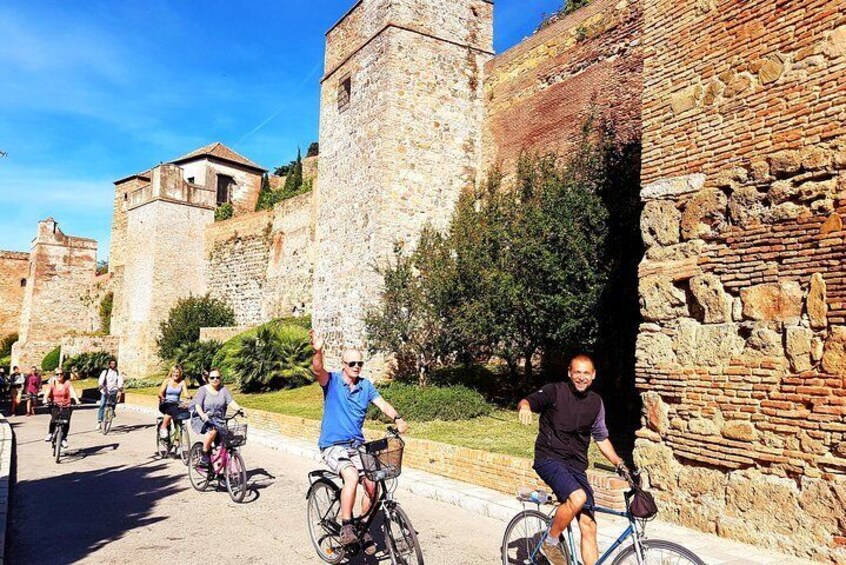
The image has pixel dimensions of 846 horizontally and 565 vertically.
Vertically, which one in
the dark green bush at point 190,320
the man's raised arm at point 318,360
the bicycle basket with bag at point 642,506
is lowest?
the bicycle basket with bag at point 642,506

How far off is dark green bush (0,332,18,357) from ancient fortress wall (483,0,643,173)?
42.6 metres

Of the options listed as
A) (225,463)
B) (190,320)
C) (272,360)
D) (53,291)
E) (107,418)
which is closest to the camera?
(225,463)

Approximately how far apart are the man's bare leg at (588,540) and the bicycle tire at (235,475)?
468 cm

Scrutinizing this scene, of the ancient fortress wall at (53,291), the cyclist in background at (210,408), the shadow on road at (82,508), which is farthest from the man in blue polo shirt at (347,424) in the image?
the ancient fortress wall at (53,291)

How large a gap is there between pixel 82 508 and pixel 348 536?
4.25 metres

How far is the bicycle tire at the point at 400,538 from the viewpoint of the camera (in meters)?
4.84

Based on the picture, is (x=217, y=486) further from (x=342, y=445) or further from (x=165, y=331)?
(x=165, y=331)

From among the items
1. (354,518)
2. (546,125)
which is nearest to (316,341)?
(354,518)

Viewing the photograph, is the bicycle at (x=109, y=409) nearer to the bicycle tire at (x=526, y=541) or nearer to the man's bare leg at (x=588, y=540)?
the bicycle tire at (x=526, y=541)

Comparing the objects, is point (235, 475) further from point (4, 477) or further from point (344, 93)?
point (344, 93)

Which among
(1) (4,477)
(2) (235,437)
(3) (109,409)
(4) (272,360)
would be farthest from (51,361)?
(2) (235,437)

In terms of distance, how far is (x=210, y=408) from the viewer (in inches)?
336

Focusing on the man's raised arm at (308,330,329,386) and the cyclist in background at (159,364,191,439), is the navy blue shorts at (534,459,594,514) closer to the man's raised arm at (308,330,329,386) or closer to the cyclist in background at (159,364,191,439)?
the man's raised arm at (308,330,329,386)

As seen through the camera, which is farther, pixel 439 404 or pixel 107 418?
pixel 107 418
